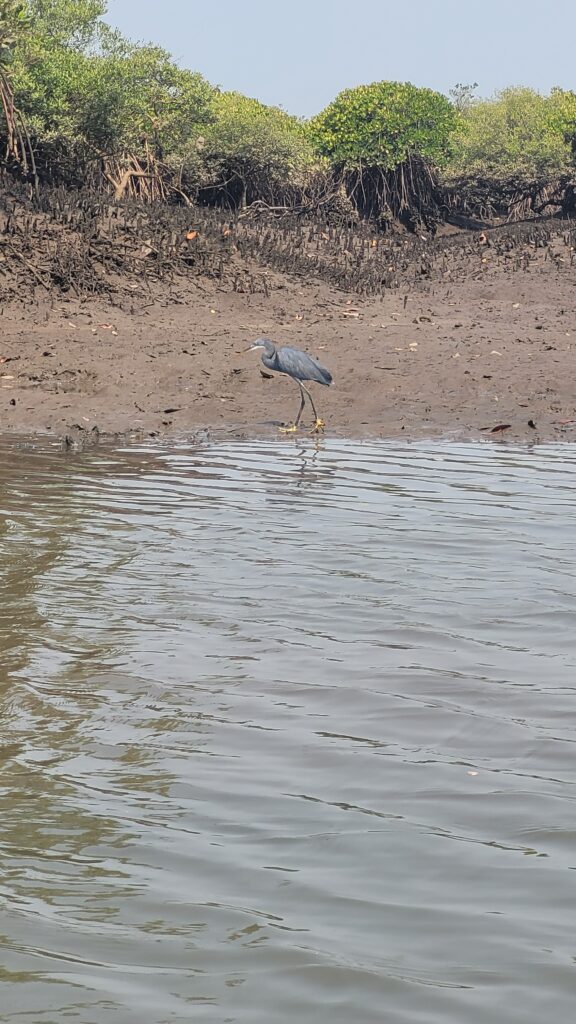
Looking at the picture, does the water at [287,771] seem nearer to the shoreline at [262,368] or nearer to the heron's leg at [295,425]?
the heron's leg at [295,425]

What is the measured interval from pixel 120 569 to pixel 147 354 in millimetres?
8225

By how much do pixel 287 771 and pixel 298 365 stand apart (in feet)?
28.9

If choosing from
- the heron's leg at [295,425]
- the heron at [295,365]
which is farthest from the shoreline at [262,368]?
the heron at [295,365]

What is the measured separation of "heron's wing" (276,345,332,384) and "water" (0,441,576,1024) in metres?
4.74

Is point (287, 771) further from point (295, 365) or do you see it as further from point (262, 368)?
point (262, 368)

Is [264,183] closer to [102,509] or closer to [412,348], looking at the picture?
[412,348]

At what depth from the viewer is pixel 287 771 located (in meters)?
3.59

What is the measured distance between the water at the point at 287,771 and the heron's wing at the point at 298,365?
474 centimetres

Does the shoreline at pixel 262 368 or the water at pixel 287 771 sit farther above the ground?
the shoreline at pixel 262 368

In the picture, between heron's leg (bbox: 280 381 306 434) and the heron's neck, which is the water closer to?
heron's leg (bbox: 280 381 306 434)

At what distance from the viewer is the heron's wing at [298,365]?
39.7 feet

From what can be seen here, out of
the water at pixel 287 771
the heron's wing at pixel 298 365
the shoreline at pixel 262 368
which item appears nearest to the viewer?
the water at pixel 287 771

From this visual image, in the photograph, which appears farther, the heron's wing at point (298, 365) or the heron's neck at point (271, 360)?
the heron's neck at point (271, 360)

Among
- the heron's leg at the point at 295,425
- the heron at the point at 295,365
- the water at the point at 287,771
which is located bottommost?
the water at the point at 287,771
